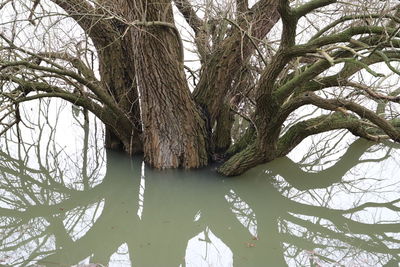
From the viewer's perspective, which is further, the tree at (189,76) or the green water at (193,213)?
the tree at (189,76)

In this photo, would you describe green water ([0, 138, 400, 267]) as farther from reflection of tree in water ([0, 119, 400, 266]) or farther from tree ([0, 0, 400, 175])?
tree ([0, 0, 400, 175])

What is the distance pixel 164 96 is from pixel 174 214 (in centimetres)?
147

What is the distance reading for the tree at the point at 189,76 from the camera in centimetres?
559

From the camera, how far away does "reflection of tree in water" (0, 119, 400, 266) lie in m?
4.93

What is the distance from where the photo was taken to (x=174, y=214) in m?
5.77

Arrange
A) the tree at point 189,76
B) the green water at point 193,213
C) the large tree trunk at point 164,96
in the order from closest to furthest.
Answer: the green water at point 193,213
the tree at point 189,76
the large tree trunk at point 164,96

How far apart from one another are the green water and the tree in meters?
0.42

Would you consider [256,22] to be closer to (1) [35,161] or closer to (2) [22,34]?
(2) [22,34]

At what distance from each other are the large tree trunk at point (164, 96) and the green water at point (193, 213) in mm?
259

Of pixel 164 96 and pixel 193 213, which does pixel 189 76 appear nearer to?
pixel 164 96

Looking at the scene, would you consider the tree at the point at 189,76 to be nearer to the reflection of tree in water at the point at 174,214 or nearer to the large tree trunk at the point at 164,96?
the large tree trunk at the point at 164,96

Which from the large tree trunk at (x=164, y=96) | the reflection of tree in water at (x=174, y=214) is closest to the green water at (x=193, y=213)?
the reflection of tree in water at (x=174, y=214)

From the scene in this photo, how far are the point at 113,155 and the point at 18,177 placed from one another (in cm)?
133

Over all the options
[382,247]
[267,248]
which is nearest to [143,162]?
[267,248]
